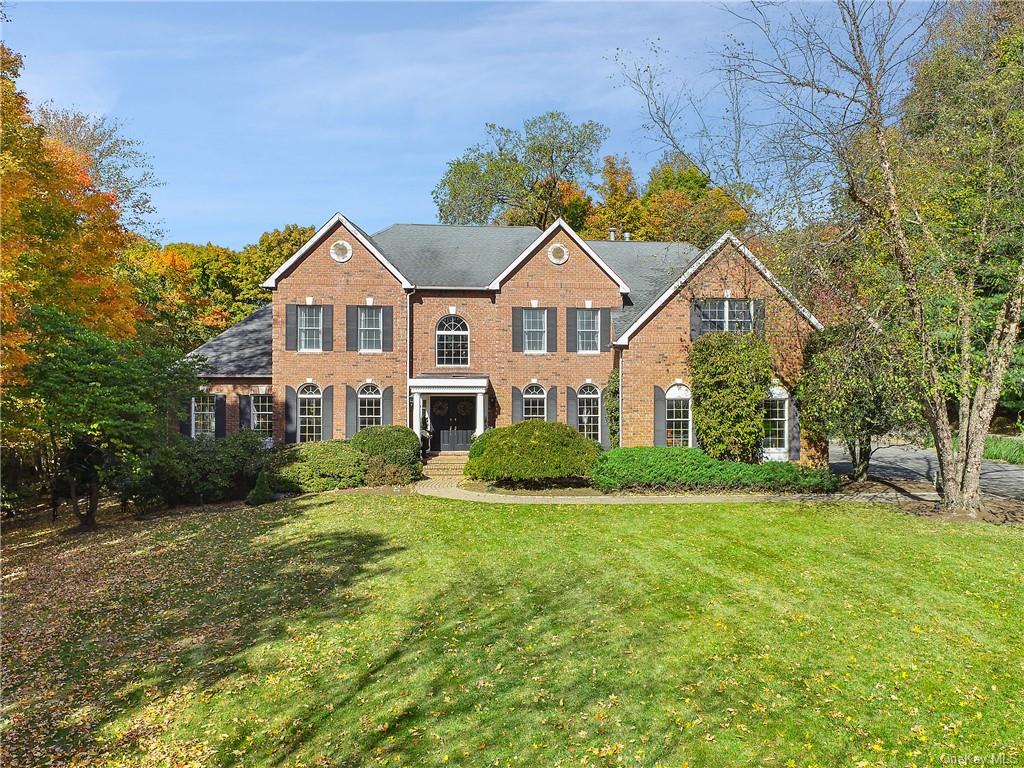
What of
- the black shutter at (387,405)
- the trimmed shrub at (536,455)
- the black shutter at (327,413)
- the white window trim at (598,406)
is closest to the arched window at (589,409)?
the white window trim at (598,406)

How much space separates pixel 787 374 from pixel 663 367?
4.26 m

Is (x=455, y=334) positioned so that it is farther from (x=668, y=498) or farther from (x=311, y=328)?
(x=668, y=498)

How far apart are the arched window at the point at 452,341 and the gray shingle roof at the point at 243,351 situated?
725cm

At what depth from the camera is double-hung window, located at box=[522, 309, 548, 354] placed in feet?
86.7

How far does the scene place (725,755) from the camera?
20.5ft

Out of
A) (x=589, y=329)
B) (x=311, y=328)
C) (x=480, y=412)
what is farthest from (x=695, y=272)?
(x=311, y=328)

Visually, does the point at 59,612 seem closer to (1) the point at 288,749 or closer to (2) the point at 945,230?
(1) the point at 288,749

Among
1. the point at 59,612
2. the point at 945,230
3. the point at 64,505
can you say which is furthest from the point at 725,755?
the point at 64,505

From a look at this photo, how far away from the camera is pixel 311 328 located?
1025 inches

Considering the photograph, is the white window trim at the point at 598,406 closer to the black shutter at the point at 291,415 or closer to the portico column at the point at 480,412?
the portico column at the point at 480,412

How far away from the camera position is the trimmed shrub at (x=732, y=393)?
20.4 metres

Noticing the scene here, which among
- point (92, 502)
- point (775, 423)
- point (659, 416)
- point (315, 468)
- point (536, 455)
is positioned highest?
point (659, 416)

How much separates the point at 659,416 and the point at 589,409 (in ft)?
13.8

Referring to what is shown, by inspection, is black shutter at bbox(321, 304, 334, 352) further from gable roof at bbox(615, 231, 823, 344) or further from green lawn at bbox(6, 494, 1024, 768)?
green lawn at bbox(6, 494, 1024, 768)
